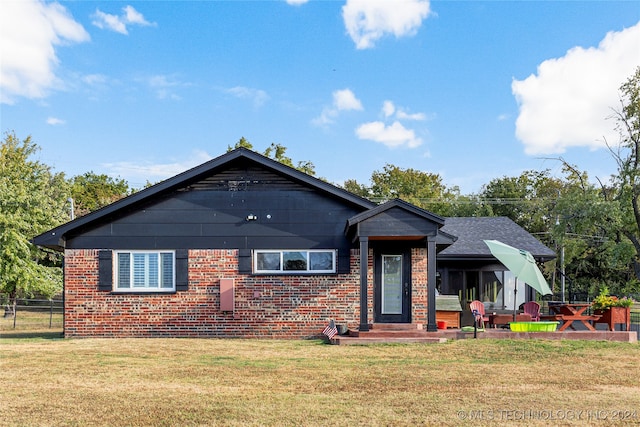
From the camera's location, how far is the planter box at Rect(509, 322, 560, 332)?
49.8 feet

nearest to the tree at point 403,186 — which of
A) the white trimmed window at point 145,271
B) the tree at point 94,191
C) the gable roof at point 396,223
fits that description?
the tree at point 94,191

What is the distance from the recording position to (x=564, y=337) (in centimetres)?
1515

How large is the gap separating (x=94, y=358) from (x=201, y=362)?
220 centimetres

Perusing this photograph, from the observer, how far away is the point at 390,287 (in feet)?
54.0

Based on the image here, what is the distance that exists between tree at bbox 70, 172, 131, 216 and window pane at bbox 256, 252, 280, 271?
33.8 metres

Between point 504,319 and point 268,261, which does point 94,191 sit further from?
point 504,319

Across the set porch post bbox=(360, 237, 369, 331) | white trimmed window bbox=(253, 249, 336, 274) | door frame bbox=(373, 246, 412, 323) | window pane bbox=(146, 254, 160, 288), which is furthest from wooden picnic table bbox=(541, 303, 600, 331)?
window pane bbox=(146, 254, 160, 288)

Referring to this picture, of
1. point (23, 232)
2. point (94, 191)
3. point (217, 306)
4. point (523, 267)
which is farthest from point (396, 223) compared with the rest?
point (94, 191)

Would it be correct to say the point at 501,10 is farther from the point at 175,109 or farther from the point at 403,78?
the point at 175,109

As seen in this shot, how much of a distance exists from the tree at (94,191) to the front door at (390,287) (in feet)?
116

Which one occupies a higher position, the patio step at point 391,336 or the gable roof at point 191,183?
the gable roof at point 191,183

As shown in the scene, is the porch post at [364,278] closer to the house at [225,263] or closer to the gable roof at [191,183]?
the house at [225,263]

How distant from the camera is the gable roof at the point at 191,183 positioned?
51.6 ft

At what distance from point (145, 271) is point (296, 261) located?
387 cm
